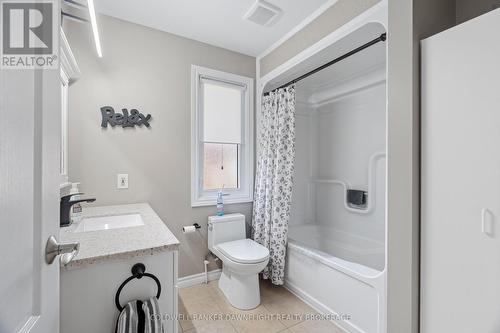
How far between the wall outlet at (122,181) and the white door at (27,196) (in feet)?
4.58

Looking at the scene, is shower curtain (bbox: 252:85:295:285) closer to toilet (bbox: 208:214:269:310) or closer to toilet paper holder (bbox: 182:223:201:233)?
toilet (bbox: 208:214:269:310)

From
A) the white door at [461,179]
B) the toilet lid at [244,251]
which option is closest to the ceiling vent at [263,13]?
the white door at [461,179]

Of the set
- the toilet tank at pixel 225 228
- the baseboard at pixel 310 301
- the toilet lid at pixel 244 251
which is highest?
the toilet tank at pixel 225 228

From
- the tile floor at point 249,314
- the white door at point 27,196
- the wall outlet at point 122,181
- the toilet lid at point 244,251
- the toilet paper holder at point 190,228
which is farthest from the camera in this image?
the toilet paper holder at point 190,228

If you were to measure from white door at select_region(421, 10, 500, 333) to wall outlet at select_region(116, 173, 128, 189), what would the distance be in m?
2.12

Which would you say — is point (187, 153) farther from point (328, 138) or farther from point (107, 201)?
point (328, 138)

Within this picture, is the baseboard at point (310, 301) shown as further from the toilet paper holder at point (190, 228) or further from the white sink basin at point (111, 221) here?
the white sink basin at point (111, 221)

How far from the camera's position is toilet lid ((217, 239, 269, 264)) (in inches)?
71.3

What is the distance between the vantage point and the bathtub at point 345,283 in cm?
145

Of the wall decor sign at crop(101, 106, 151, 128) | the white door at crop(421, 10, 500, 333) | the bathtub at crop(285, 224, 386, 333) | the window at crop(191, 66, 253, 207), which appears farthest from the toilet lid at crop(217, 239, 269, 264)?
the wall decor sign at crop(101, 106, 151, 128)

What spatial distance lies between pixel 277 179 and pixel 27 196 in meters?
1.86

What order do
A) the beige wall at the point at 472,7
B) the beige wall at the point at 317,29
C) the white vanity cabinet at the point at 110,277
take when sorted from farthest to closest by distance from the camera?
the beige wall at the point at 317,29 → the beige wall at the point at 472,7 → the white vanity cabinet at the point at 110,277

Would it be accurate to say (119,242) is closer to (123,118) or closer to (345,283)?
(123,118)

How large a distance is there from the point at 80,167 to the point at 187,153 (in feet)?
2.81
